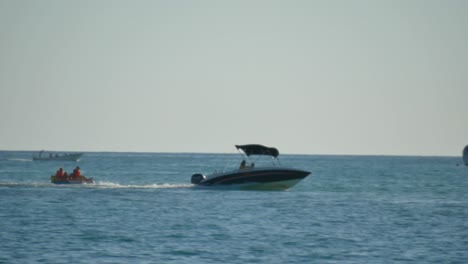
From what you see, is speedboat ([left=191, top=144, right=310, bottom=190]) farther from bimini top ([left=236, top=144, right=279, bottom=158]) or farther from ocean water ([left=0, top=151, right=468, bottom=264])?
ocean water ([left=0, top=151, right=468, bottom=264])

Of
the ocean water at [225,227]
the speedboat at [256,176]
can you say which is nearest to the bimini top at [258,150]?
the speedboat at [256,176]

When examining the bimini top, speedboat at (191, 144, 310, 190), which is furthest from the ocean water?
the bimini top

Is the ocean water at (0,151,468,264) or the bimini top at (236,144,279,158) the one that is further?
the bimini top at (236,144,279,158)

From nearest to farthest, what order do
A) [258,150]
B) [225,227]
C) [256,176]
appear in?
[225,227], [256,176], [258,150]

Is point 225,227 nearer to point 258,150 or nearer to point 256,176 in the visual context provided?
point 256,176

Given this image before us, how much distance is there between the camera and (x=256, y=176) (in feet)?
208

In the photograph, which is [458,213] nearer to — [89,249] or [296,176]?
[296,176]

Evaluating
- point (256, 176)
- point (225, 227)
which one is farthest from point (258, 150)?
point (225, 227)

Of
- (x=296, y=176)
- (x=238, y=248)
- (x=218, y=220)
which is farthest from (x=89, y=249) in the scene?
(x=296, y=176)

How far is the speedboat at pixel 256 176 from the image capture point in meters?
63.2

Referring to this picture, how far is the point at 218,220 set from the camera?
45781 millimetres

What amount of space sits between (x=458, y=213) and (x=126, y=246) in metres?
24.0

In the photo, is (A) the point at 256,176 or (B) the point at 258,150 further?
(B) the point at 258,150

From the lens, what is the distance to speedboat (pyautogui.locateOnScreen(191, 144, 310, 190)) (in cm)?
6316
